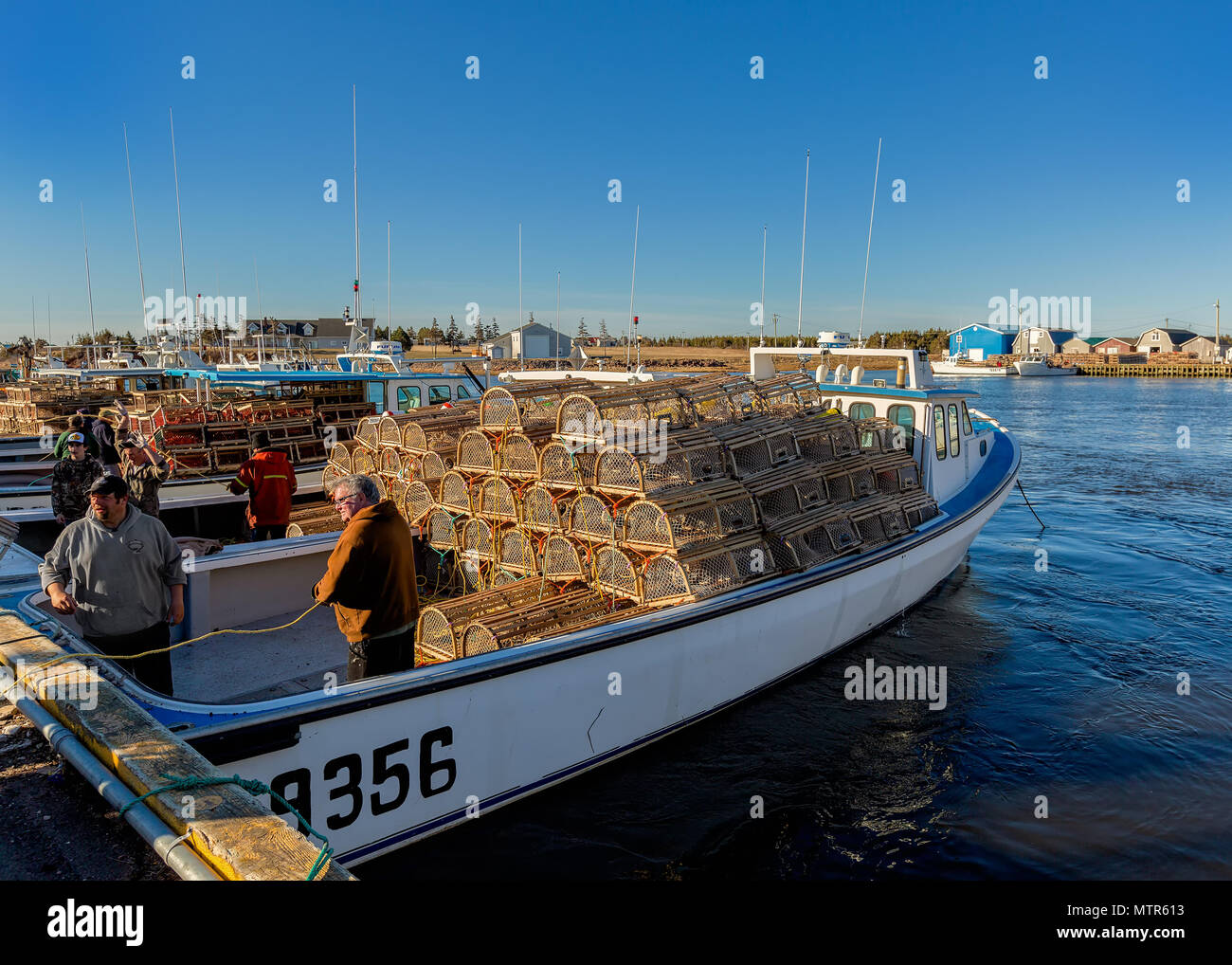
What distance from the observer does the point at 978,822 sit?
5.81 meters

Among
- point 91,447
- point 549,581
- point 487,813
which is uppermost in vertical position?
point 91,447

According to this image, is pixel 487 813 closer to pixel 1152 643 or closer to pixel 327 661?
pixel 327 661

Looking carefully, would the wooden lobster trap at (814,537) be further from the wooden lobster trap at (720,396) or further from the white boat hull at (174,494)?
the white boat hull at (174,494)

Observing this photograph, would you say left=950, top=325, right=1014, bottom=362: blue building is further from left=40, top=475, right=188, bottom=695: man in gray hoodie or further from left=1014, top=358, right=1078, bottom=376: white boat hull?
left=40, top=475, right=188, bottom=695: man in gray hoodie

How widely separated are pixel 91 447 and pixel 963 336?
10983 centimetres

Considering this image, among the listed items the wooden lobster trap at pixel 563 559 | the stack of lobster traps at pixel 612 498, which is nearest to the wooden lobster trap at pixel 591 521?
the stack of lobster traps at pixel 612 498

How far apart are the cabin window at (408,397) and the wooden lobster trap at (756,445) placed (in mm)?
8197

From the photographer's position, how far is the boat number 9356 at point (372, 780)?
4168 mm

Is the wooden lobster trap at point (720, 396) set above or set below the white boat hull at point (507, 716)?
above

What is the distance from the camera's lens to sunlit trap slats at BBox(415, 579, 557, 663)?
5957 mm

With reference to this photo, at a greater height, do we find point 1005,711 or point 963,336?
point 963,336

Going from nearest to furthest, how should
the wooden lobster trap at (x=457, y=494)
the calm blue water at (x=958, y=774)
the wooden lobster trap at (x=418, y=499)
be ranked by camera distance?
the calm blue water at (x=958, y=774)
the wooden lobster trap at (x=457, y=494)
the wooden lobster trap at (x=418, y=499)
